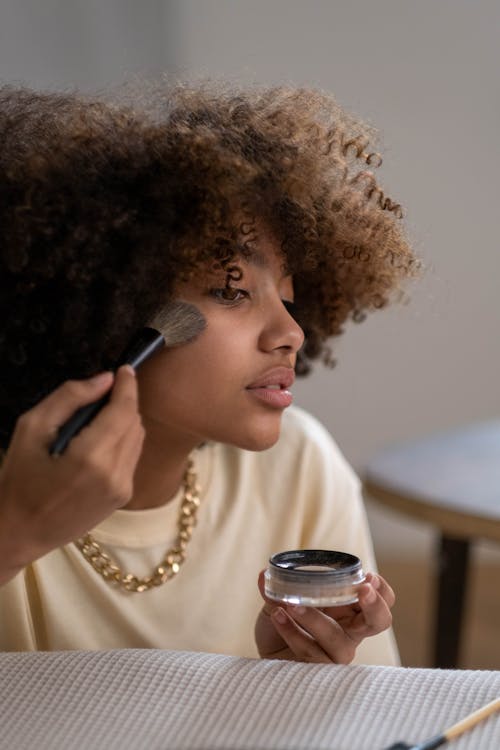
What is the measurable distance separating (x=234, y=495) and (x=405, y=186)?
5.74 ft

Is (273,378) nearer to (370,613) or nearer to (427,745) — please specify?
(370,613)

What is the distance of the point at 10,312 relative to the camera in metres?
0.89

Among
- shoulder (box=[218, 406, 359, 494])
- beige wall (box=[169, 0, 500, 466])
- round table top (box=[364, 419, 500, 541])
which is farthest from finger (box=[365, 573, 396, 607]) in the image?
beige wall (box=[169, 0, 500, 466])

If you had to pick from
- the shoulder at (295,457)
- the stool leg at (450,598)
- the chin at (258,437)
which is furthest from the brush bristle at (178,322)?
the stool leg at (450,598)

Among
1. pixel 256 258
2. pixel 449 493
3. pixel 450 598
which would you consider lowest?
pixel 450 598

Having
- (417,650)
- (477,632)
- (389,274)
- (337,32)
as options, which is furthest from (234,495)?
(337,32)

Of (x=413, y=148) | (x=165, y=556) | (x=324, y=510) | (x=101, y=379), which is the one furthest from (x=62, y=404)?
(x=413, y=148)

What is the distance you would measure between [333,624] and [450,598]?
1.01 metres

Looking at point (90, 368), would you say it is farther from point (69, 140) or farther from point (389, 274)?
point (389, 274)

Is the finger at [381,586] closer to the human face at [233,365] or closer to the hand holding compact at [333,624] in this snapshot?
the hand holding compact at [333,624]

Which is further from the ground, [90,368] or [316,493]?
[90,368]

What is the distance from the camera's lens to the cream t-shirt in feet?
3.36

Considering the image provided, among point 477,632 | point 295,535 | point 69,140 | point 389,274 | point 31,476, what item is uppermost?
point 69,140

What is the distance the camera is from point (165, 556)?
1073mm
